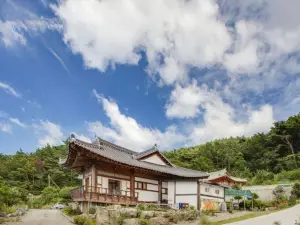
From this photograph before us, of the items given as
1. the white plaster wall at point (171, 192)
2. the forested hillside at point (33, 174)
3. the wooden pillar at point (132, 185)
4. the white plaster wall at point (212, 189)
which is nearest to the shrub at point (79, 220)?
the wooden pillar at point (132, 185)

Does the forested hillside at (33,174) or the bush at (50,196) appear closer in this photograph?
the bush at (50,196)

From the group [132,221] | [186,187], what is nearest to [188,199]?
[186,187]

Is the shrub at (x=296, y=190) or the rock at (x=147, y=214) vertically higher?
the shrub at (x=296, y=190)

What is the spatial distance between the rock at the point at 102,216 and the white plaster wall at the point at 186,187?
1019 centimetres

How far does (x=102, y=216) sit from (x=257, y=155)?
2002 inches

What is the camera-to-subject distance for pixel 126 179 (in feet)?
82.2

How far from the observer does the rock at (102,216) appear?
1906 centimetres

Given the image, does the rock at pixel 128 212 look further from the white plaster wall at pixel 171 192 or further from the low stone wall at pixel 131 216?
the white plaster wall at pixel 171 192

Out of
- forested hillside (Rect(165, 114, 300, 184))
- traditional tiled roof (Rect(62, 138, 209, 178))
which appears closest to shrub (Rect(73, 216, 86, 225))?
traditional tiled roof (Rect(62, 138, 209, 178))

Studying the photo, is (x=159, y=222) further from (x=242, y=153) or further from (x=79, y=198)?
(x=242, y=153)

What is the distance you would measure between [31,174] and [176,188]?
131ft

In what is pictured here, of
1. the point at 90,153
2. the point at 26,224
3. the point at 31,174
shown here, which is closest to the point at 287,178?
the point at 90,153

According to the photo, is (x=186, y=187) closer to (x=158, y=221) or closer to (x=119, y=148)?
(x=119, y=148)

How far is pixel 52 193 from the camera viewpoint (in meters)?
43.5
